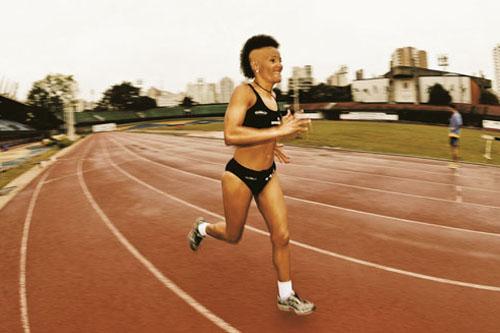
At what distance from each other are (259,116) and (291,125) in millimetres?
332

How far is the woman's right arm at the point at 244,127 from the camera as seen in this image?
2.79 metres

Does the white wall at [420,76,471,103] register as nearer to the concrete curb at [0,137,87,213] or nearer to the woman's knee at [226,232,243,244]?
the concrete curb at [0,137,87,213]

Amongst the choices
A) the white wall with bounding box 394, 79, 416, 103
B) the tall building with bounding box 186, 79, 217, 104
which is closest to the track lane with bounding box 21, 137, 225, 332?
the white wall with bounding box 394, 79, 416, 103

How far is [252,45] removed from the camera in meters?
3.10

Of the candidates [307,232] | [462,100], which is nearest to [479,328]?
[307,232]

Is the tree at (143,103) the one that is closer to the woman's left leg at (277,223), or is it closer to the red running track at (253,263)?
the red running track at (253,263)

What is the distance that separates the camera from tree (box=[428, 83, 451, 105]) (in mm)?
62566

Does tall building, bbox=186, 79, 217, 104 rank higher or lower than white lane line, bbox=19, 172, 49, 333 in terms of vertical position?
higher

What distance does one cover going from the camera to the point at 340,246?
489 centimetres

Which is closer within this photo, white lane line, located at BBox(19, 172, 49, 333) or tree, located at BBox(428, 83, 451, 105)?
white lane line, located at BBox(19, 172, 49, 333)

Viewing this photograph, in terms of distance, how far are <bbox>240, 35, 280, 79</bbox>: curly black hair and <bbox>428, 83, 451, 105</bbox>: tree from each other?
69.3 meters

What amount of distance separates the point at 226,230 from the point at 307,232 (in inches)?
95.8

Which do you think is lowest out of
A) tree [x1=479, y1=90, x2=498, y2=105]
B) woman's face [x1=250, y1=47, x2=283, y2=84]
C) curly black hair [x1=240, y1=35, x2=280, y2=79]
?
woman's face [x1=250, y1=47, x2=283, y2=84]

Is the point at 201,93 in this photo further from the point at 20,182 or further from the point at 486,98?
the point at 20,182
